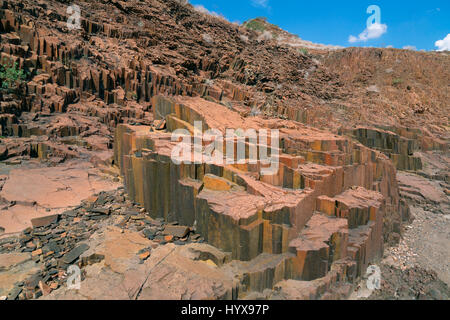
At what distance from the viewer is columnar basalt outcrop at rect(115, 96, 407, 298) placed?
4.17m

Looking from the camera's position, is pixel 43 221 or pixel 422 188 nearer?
pixel 43 221

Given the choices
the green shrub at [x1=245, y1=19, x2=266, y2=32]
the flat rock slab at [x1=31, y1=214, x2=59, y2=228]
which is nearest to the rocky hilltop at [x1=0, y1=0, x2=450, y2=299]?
the flat rock slab at [x1=31, y1=214, x2=59, y2=228]

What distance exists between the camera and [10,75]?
37.4 feet

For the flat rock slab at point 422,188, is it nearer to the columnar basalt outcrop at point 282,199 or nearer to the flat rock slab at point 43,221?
the columnar basalt outcrop at point 282,199

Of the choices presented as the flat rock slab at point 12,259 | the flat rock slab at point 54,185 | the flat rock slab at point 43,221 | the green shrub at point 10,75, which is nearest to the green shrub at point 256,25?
the green shrub at point 10,75

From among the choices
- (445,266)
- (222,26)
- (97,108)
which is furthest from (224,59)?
(445,266)

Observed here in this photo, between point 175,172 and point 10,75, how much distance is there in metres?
11.4

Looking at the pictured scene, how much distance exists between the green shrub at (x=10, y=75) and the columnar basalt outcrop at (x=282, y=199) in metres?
7.89

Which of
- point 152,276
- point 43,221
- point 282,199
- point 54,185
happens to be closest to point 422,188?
point 282,199

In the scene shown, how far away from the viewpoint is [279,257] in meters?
4.16

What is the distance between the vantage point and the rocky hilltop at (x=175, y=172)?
4.09m

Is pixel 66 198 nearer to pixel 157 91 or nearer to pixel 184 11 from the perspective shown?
pixel 157 91

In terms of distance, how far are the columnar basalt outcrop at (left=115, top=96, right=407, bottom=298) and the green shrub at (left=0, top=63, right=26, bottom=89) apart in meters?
7.89
